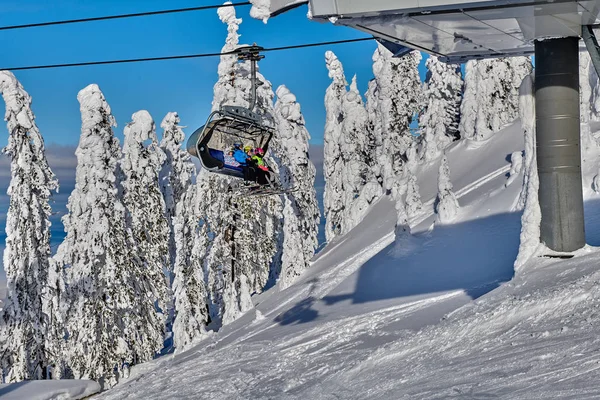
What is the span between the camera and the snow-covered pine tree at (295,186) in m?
33.9

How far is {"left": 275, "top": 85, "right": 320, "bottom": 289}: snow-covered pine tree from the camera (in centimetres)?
3391

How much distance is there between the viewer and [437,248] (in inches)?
812

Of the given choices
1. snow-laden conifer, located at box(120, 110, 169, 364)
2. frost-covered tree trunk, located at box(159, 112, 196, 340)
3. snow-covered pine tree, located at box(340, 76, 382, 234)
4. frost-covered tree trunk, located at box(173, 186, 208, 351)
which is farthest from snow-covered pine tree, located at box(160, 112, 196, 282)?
snow-covered pine tree, located at box(340, 76, 382, 234)

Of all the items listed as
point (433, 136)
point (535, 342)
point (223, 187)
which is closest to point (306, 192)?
point (433, 136)

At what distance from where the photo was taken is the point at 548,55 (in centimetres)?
1171

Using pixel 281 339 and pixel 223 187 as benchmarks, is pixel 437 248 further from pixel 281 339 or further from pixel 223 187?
pixel 223 187

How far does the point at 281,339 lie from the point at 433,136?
99.0ft

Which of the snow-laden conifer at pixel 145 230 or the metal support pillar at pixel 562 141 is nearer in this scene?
the metal support pillar at pixel 562 141

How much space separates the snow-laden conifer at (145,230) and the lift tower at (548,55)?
1981cm

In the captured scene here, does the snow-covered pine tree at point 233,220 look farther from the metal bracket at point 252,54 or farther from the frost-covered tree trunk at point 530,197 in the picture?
the frost-covered tree trunk at point 530,197

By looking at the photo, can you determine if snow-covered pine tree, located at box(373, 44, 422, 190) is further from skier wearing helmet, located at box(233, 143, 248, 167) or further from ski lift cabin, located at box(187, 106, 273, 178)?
ski lift cabin, located at box(187, 106, 273, 178)

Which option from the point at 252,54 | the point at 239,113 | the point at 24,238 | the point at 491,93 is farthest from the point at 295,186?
the point at 252,54

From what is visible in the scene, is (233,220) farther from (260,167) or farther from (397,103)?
(397,103)

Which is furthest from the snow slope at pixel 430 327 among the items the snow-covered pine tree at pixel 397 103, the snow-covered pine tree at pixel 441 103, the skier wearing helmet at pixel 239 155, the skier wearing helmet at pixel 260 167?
the snow-covered pine tree at pixel 397 103
